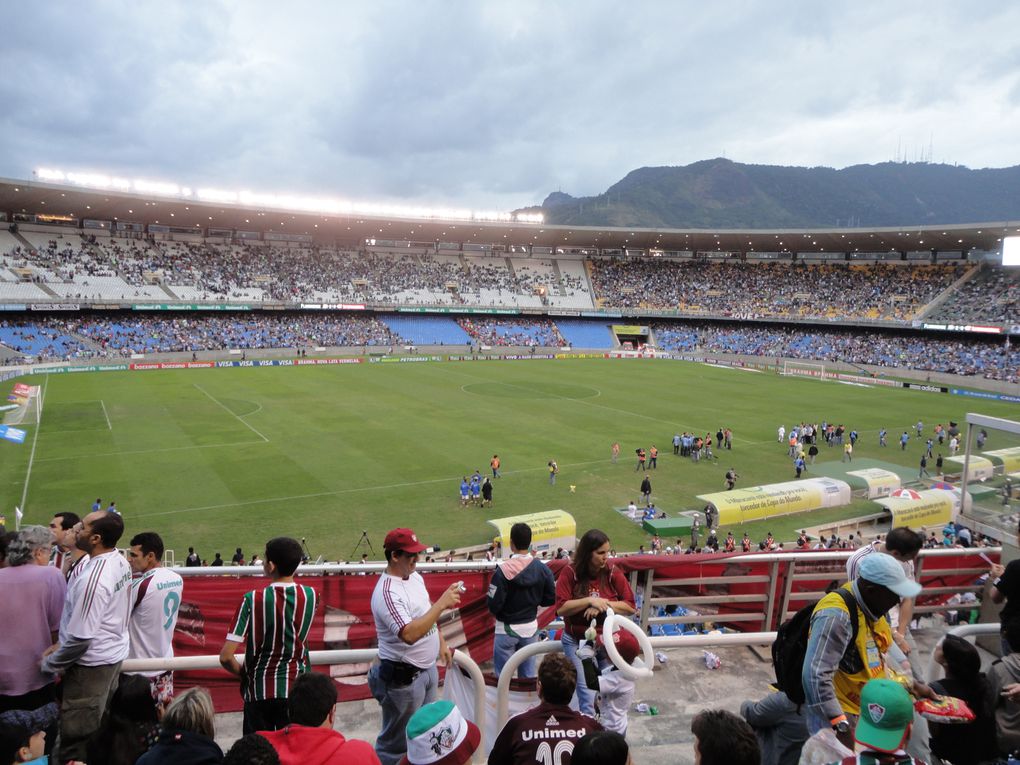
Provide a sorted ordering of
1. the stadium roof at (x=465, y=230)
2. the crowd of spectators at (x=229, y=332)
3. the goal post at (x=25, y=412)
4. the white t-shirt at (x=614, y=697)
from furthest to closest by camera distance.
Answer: the stadium roof at (x=465, y=230)
the crowd of spectators at (x=229, y=332)
the goal post at (x=25, y=412)
the white t-shirt at (x=614, y=697)

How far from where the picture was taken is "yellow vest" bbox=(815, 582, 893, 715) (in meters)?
4.23

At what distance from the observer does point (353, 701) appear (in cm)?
637

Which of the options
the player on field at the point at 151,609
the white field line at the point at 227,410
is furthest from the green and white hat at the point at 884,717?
the white field line at the point at 227,410

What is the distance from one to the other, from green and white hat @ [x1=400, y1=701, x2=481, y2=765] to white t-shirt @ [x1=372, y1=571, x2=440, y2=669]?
1236mm

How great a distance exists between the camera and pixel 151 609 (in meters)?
5.30

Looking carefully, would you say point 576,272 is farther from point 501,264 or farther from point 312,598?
point 312,598

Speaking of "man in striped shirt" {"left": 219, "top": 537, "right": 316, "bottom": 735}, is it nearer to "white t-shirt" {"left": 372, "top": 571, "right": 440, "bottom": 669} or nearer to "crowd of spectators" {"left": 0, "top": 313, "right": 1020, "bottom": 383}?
"white t-shirt" {"left": 372, "top": 571, "right": 440, "bottom": 669}

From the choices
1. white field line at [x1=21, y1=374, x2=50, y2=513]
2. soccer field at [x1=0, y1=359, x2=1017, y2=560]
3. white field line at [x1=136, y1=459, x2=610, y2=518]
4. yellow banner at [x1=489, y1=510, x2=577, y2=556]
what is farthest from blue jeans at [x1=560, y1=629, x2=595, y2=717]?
white field line at [x1=21, y1=374, x2=50, y2=513]

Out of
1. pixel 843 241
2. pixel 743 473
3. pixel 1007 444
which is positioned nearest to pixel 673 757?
pixel 1007 444

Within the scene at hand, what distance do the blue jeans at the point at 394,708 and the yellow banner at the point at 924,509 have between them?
21.0m

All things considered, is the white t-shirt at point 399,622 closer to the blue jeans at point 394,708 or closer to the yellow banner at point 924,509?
the blue jeans at point 394,708

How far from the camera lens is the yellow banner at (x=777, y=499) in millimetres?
22234

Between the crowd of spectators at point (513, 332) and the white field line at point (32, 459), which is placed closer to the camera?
the white field line at point (32, 459)

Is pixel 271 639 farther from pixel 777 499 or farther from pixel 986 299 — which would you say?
pixel 986 299
